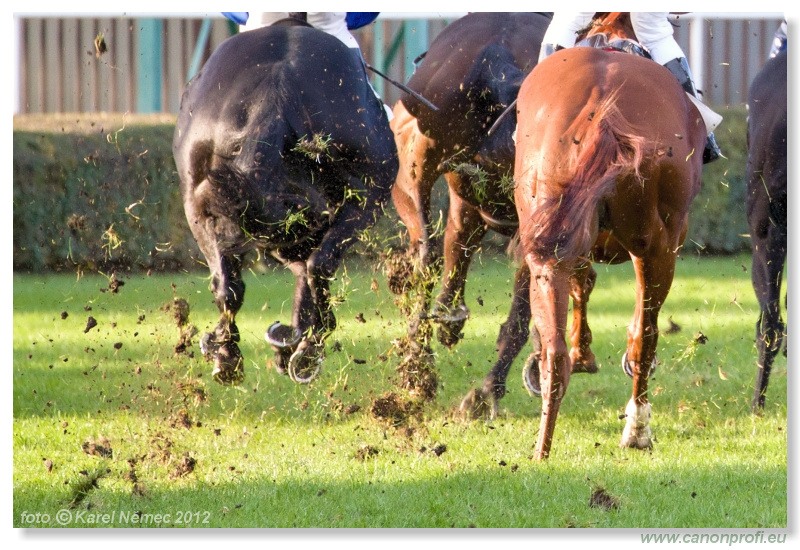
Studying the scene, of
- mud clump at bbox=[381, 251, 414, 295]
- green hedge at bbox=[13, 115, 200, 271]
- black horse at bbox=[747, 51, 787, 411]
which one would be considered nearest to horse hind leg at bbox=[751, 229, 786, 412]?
black horse at bbox=[747, 51, 787, 411]

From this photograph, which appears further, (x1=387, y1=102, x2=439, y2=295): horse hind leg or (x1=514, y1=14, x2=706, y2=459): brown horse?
(x1=387, y1=102, x2=439, y2=295): horse hind leg

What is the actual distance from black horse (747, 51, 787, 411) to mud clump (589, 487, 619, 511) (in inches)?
74.5

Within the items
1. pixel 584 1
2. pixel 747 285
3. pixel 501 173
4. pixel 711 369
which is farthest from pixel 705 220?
pixel 584 1

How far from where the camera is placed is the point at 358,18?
5.95m

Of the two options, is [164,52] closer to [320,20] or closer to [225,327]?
[320,20]

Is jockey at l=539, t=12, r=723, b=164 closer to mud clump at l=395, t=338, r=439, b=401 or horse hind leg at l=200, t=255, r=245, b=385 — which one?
mud clump at l=395, t=338, r=439, b=401

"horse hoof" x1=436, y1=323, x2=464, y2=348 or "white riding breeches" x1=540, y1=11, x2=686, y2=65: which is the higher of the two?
"white riding breeches" x1=540, y1=11, x2=686, y2=65

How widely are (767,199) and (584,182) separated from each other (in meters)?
1.93

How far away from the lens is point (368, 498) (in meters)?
4.80

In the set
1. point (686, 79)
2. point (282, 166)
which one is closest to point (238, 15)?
→ point (282, 166)

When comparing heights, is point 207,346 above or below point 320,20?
below

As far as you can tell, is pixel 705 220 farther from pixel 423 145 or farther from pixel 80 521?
pixel 80 521

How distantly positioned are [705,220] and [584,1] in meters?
7.47

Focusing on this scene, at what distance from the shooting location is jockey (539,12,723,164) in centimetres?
539
